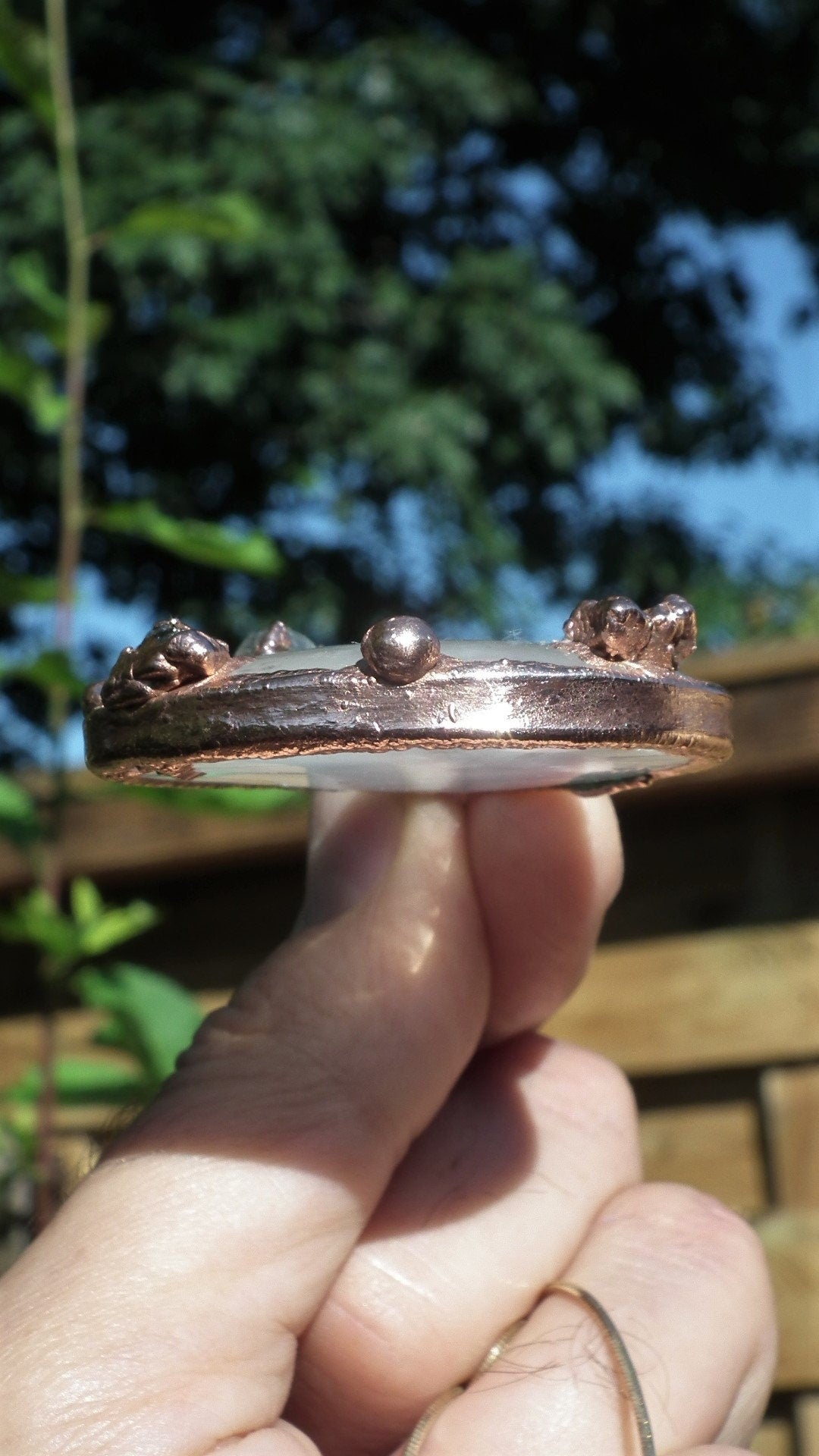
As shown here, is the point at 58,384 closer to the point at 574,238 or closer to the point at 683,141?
the point at 574,238

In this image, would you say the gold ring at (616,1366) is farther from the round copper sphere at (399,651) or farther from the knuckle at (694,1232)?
the round copper sphere at (399,651)

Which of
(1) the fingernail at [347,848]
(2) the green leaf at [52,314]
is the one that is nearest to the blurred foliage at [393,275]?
(2) the green leaf at [52,314]

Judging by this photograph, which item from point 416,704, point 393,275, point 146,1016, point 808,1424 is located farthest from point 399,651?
point 393,275

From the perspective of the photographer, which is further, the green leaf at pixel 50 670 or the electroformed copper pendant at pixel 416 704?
the green leaf at pixel 50 670

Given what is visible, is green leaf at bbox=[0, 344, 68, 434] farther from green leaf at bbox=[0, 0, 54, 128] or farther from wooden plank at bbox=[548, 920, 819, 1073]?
wooden plank at bbox=[548, 920, 819, 1073]

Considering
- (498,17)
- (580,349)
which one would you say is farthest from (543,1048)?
(498,17)

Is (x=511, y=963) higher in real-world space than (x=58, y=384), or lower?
lower
